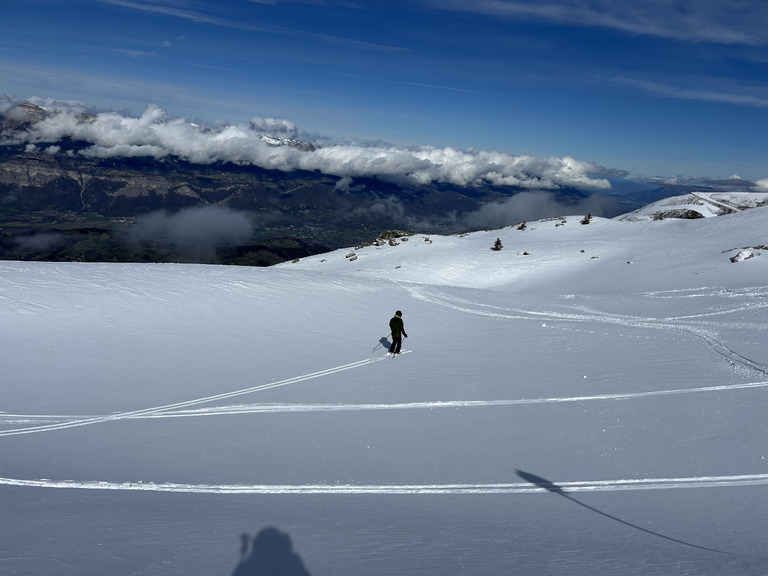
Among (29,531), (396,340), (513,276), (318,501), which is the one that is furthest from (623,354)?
(513,276)

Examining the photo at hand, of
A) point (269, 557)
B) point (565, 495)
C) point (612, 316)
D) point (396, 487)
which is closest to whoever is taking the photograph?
point (269, 557)

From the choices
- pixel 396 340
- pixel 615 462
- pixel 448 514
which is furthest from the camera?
pixel 396 340

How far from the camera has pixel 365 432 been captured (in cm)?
970

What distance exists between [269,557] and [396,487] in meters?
2.57

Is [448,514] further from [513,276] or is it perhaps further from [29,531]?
[513,276]

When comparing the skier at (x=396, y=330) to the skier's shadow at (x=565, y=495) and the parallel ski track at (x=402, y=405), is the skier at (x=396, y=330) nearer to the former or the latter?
the parallel ski track at (x=402, y=405)

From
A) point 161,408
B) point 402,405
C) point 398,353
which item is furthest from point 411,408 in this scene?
point 161,408

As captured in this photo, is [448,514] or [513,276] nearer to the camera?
[448,514]

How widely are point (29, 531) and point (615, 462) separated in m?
8.59

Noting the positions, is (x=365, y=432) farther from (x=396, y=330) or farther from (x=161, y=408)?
(x=396, y=330)

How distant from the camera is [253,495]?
23.5 feet

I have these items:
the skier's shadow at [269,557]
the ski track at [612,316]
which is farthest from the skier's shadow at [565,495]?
the ski track at [612,316]

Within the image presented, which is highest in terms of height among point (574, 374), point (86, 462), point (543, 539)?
point (574, 374)

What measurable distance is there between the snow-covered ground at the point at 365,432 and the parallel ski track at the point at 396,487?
4 centimetres
